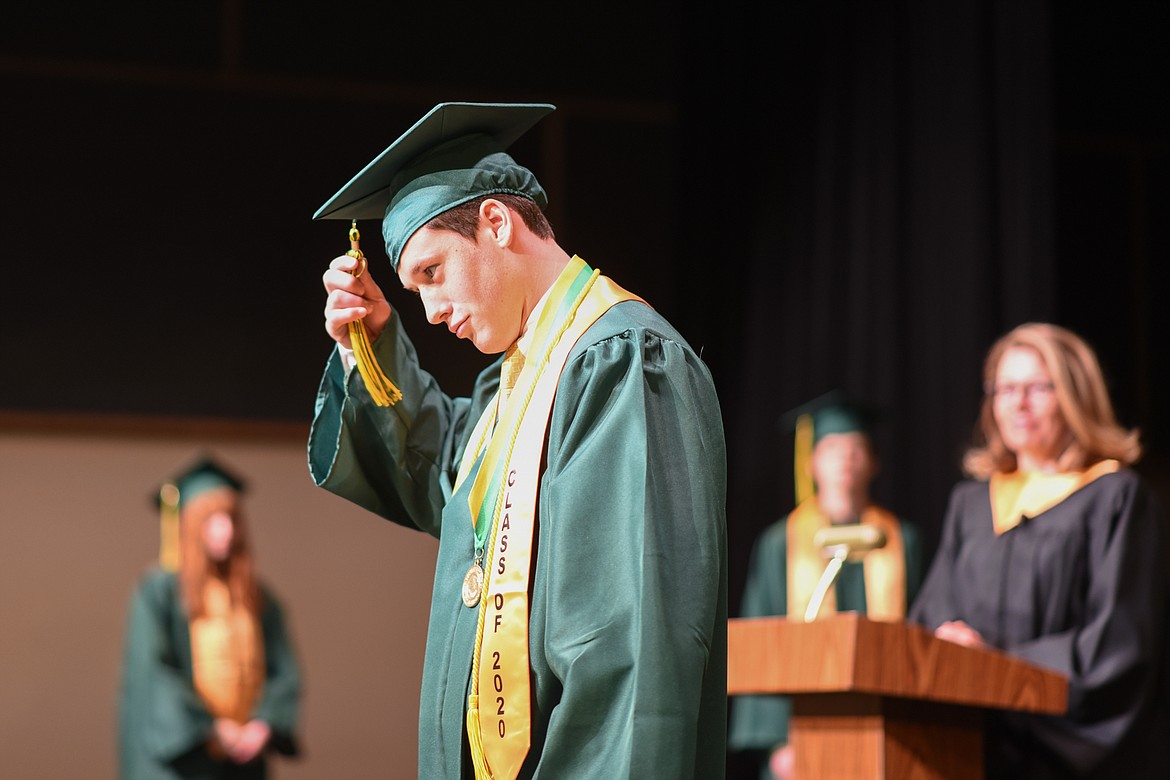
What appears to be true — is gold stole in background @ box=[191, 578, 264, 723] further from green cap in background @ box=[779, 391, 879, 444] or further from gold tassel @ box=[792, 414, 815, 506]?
green cap in background @ box=[779, 391, 879, 444]

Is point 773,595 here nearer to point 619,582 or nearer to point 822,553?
point 822,553

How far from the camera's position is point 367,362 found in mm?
1938

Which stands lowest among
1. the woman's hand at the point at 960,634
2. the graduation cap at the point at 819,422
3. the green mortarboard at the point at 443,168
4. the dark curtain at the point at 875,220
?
the woman's hand at the point at 960,634

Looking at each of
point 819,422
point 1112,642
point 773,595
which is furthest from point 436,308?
point 773,595

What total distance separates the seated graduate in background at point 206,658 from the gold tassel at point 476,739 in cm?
411

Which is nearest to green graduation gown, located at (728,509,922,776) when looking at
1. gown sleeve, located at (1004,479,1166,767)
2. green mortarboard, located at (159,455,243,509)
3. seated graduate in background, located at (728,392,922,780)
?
seated graduate in background, located at (728,392,922,780)

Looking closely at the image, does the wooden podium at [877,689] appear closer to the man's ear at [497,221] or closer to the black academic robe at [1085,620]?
the black academic robe at [1085,620]

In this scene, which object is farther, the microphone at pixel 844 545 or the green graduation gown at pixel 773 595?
the green graduation gown at pixel 773 595

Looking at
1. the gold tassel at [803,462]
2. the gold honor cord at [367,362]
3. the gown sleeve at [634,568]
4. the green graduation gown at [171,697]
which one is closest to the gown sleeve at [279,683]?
the green graduation gown at [171,697]

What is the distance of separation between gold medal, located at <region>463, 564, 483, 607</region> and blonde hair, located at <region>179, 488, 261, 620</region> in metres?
4.30

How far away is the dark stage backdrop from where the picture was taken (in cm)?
518

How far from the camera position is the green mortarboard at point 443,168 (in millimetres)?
1793

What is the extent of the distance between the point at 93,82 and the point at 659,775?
5346mm

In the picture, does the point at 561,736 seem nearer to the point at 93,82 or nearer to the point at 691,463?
the point at 691,463
